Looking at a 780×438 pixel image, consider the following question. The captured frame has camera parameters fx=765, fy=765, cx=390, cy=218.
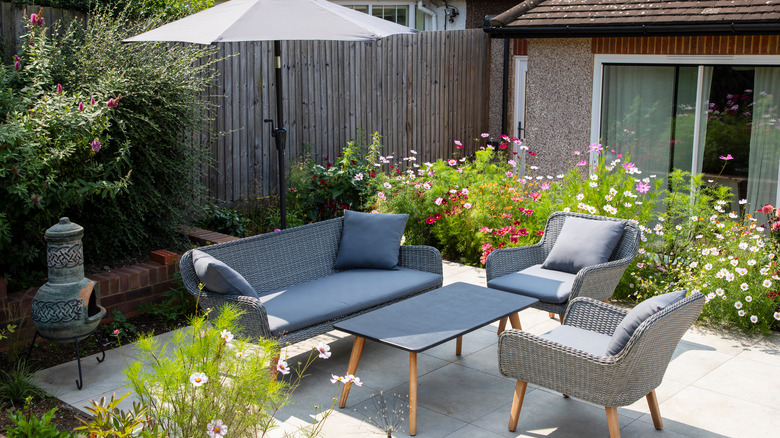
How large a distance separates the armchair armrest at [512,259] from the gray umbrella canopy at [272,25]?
191cm

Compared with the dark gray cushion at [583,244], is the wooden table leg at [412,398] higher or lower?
lower

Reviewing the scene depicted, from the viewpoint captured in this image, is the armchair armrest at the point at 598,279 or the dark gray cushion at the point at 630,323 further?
the armchair armrest at the point at 598,279

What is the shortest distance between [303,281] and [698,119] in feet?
15.2

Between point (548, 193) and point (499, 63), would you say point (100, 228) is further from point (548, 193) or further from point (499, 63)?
point (499, 63)

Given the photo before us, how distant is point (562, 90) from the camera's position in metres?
9.23

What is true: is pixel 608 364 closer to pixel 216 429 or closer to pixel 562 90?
pixel 216 429

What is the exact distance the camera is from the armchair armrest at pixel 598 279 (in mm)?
5418

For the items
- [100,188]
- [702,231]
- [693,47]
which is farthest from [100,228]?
[693,47]

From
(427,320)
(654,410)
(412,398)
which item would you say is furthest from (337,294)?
(654,410)

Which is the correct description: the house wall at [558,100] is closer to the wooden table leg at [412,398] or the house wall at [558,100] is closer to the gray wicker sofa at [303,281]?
the gray wicker sofa at [303,281]

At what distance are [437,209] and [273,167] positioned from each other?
214 cm

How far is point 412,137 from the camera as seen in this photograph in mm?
10531

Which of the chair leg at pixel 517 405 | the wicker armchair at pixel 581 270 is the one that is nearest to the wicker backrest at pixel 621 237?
the wicker armchair at pixel 581 270

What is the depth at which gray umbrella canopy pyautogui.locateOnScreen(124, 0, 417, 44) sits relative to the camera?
5324 mm
